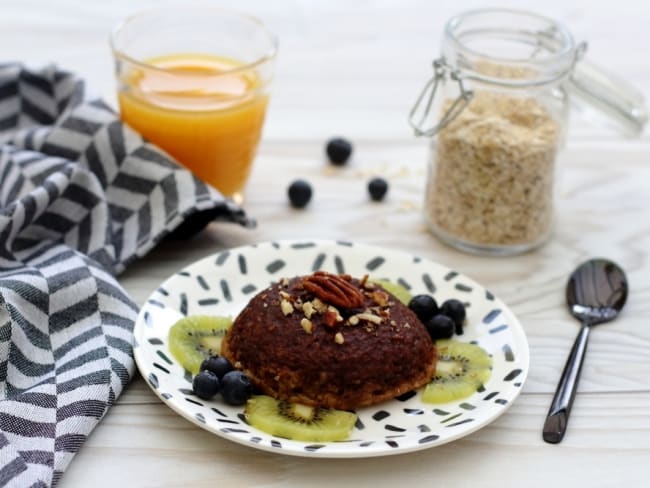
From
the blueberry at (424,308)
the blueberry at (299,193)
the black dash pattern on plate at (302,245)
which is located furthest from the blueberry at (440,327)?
the blueberry at (299,193)

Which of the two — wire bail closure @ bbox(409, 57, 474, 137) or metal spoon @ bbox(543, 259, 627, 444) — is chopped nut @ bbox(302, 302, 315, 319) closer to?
metal spoon @ bbox(543, 259, 627, 444)

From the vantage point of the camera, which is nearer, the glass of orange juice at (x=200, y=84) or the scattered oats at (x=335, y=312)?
the scattered oats at (x=335, y=312)

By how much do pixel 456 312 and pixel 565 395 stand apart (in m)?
0.27

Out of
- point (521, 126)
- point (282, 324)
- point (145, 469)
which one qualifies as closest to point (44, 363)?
point (145, 469)

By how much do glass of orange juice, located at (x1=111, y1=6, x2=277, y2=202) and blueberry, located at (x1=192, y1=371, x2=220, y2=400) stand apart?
0.74m

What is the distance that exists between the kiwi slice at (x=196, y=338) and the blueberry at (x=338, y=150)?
0.79 m

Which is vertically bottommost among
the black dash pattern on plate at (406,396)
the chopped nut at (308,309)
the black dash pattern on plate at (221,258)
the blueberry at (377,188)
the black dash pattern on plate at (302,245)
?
the blueberry at (377,188)

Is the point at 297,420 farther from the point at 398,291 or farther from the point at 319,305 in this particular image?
the point at 398,291

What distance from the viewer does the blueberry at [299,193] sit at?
97.9 inches

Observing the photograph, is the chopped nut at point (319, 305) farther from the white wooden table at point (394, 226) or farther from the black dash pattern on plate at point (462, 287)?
the black dash pattern on plate at point (462, 287)

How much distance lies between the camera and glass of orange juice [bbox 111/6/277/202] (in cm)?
229

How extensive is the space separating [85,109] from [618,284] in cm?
127

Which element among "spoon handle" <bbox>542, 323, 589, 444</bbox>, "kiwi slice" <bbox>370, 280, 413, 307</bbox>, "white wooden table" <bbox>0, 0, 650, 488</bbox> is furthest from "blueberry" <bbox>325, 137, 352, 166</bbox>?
"spoon handle" <bbox>542, 323, 589, 444</bbox>

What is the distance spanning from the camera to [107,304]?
197cm
